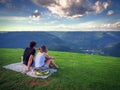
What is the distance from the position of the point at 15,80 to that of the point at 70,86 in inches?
104

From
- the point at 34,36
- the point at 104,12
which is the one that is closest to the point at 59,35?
the point at 34,36

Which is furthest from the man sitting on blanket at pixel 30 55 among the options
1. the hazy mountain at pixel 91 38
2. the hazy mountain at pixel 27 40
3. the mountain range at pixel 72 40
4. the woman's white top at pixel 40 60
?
the hazy mountain at pixel 91 38

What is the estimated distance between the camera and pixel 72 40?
158000 millimetres

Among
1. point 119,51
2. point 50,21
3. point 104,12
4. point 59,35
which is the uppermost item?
point 104,12

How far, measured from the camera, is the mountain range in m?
133

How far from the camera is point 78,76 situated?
7668 millimetres

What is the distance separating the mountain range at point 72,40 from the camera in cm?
13325

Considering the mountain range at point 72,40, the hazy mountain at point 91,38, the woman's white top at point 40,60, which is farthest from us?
the hazy mountain at point 91,38

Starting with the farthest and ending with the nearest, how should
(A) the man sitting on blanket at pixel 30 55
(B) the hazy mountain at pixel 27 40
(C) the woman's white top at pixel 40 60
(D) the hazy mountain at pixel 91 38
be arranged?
(D) the hazy mountain at pixel 91 38, (B) the hazy mountain at pixel 27 40, (A) the man sitting on blanket at pixel 30 55, (C) the woman's white top at pixel 40 60

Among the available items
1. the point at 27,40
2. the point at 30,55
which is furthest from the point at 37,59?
the point at 27,40

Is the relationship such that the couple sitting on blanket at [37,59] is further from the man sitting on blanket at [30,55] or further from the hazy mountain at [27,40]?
the hazy mountain at [27,40]

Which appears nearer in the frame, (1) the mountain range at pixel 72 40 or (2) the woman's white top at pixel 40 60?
(2) the woman's white top at pixel 40 60

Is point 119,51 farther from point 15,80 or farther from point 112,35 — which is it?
point 15,80

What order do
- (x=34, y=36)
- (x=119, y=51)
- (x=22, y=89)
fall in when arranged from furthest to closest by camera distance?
(x=34, y=36), (x=119, y=51), (x=22, y=89)
